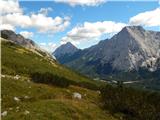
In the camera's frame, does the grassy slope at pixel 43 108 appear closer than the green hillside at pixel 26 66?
Yes

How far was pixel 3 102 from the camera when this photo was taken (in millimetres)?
47750

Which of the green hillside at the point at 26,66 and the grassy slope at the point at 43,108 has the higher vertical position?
the green hillside at the point at 26,66

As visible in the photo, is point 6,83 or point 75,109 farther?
point 6,83

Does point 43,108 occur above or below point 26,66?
below

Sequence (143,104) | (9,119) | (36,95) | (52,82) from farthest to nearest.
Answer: (52,82), (143,104), (36,95), (9,119)

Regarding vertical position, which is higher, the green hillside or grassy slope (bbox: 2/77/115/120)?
the green hillside

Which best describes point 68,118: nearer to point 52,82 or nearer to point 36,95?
point 36,95

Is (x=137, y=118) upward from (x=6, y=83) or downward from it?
downward

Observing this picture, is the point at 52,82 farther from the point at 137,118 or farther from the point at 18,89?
the point at 137,118

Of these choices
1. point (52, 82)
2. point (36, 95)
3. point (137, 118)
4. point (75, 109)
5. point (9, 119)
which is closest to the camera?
point (9, 119)

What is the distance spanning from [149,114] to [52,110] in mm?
18285

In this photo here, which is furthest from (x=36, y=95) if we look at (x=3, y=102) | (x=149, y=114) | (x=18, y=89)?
(x=149, y=114)

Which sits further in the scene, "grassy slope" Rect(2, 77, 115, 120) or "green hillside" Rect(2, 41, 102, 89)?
"green hillside" Rect(2, 41, 102, 89)

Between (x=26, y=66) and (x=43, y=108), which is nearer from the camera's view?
(x=43, y=108)
